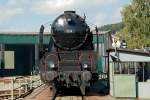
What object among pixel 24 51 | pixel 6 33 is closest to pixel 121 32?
pixel 6 33

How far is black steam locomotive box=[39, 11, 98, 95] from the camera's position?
74.3 ft

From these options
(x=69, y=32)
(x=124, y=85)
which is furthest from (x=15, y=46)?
(x=124, y=85)

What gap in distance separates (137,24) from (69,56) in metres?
26.4

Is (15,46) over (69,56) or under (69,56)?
over

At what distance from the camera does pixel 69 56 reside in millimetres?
23828

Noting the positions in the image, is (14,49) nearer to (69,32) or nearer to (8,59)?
(8,59)

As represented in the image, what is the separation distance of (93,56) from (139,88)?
308 cm

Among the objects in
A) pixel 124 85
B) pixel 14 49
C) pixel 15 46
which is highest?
pixel 15 46

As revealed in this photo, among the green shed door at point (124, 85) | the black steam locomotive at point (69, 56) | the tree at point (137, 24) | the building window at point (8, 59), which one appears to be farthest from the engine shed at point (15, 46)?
the green shed door at point (124, 85)

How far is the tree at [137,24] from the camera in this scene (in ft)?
156

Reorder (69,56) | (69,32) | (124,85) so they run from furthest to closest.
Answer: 1. (69,32)
2. (69,56)
3. (124,85)

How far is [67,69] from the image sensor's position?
76.8 feet

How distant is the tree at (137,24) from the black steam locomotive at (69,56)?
23293 mm

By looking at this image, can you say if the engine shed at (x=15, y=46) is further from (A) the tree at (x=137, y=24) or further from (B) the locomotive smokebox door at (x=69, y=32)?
(B) the locomotive smokebox door at (x=69, y=32)
